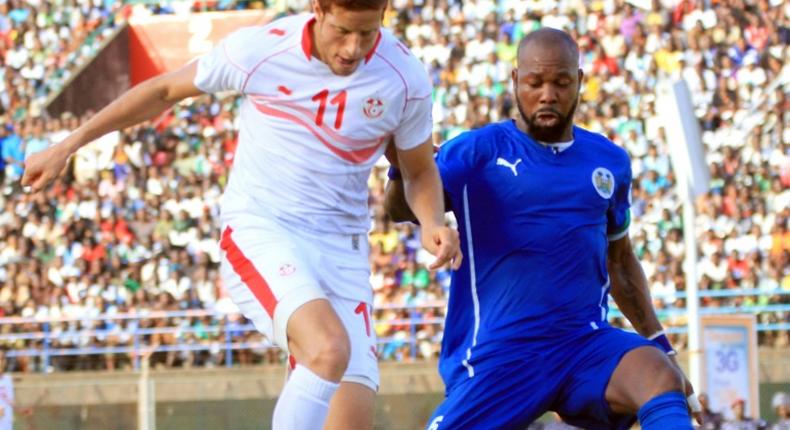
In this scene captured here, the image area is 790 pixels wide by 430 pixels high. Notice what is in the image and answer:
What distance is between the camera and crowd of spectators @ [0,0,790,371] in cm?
1733

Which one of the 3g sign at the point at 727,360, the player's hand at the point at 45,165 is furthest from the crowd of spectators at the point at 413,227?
the player's hand at the point at 45,165

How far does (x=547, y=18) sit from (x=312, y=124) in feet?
53.3

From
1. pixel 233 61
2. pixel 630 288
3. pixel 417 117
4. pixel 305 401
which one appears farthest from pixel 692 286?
pixel 305 401

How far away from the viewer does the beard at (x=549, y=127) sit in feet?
20.8

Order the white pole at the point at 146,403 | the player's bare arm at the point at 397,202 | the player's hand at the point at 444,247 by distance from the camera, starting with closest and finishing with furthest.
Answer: the player's hand at the point at 444,247
the player's bare arm at the point at 397,202
the white pole at the point at 146,403

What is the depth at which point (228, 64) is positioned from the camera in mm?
5781

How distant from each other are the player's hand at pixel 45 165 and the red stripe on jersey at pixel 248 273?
66cm

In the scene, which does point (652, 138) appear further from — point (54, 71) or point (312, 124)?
point (312, 124)

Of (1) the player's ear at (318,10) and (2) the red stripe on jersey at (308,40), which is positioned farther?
(2) the red stripe on jersey at (308,40)

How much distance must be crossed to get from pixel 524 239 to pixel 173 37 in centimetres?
2059

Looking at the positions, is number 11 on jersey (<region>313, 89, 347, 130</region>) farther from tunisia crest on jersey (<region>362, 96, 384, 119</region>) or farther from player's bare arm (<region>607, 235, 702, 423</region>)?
player's bare arm (<region>607, 235, 702, 423</region>)

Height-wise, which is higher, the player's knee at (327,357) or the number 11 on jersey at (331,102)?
the number 11 on jersey at (331,102)

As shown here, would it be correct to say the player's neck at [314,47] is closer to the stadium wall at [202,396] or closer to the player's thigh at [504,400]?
the player's thigh at [504,400]

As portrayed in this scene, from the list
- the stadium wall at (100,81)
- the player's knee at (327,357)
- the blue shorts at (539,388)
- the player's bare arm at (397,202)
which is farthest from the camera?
the stadium wall at (100,81)
